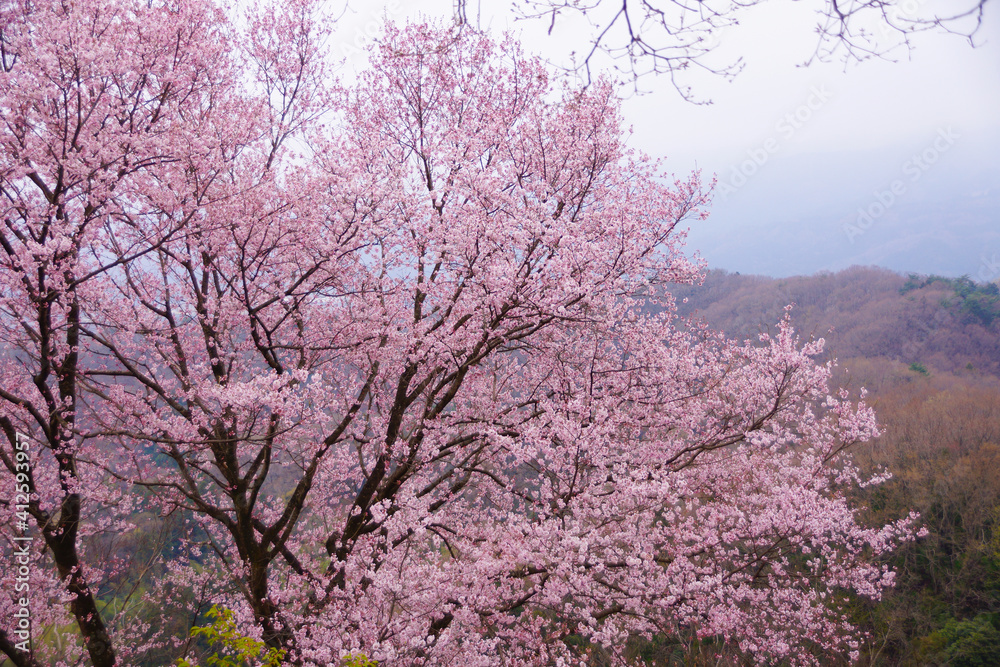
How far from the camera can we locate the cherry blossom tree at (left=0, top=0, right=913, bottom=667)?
581 cm

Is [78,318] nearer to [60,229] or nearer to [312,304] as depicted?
[60,229]

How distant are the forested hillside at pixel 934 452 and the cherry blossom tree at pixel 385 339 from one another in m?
2.67

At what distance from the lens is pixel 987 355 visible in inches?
1912

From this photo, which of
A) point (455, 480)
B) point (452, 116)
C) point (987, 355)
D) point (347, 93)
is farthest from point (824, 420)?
point (987, 355)

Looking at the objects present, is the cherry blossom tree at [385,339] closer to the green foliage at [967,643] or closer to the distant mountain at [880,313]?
the green foliage at [967,643]

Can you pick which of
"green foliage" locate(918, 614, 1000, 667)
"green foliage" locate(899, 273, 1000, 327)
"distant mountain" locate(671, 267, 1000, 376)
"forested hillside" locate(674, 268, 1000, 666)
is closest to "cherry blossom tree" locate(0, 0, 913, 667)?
"forested hillside" locate(674, 268, 1000, 666)

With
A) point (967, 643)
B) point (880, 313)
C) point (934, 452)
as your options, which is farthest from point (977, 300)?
point (967, 643)

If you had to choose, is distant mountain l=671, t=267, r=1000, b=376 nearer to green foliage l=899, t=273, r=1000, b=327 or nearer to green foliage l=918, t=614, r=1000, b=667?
green foliage l=899, t=273, r=1000, b=327

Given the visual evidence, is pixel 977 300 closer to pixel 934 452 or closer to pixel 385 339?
pixel 934 452

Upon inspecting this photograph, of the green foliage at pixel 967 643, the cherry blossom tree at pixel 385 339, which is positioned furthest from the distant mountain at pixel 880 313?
the cherry blossom tree at pixel 385 339

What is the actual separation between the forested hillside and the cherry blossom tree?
2666 millimetres

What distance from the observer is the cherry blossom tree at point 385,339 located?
19.1 feet

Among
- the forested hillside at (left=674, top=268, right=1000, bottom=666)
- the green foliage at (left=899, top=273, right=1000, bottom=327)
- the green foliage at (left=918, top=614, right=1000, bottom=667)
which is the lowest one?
the green foliage at (left=918, top=614, right=1000, bottom=667)

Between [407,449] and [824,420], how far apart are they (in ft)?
21.5
